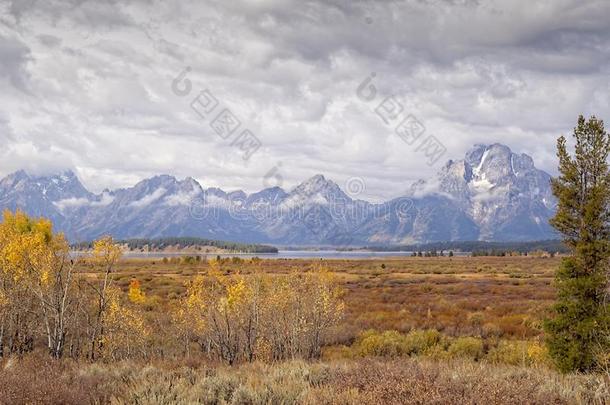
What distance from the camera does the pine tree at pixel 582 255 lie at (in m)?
13.5

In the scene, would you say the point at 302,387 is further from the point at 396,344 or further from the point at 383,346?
the point at 396,344

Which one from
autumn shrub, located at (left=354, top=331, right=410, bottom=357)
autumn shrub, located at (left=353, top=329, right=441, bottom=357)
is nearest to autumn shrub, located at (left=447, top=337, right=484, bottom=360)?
autumn shrub, located at (left=353, top=329, right=441, bottom=357)

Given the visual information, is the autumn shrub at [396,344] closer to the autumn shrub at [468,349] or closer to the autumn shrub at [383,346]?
the autumn shrub at [383,346]

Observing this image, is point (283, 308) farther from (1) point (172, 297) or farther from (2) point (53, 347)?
(1) point (172, 297)

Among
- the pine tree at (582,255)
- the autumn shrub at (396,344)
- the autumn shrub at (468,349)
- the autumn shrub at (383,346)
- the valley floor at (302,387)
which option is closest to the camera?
the valley floor at (302,387)

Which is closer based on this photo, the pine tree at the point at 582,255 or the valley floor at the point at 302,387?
the valley floor at the point at 302,387

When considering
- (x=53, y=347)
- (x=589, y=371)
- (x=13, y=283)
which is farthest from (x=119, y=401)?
(x=13, y=283)

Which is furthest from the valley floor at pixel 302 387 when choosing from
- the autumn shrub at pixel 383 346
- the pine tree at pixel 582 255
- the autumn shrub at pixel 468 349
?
the autumn shrub at pixel 383 346

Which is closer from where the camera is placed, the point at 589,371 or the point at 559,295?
the point at 589,371

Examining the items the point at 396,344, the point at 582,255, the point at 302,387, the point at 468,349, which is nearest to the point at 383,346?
the point at 396,344

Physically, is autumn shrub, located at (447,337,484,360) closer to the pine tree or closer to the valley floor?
the pine tree

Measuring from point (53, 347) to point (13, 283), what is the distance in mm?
3851

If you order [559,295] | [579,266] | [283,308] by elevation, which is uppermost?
[579,266]

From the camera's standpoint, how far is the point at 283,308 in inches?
763
